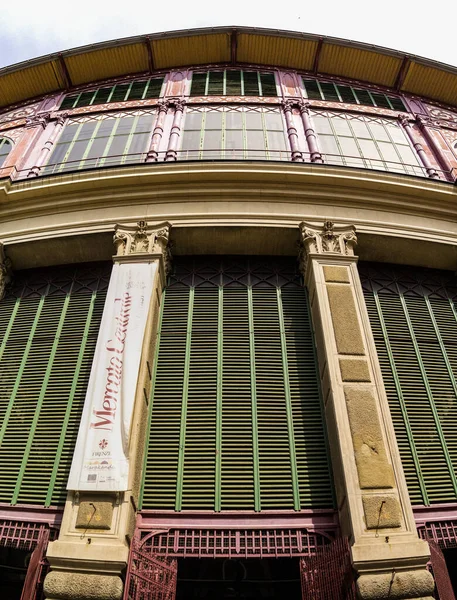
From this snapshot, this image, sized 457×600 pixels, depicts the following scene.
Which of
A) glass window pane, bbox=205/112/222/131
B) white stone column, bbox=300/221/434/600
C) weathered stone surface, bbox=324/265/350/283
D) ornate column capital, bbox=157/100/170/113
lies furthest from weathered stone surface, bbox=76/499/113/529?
ornate column capital, bbox=157/100/170/113

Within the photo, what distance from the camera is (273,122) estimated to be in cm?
1409

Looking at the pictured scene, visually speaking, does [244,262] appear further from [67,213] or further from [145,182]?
[67,213]

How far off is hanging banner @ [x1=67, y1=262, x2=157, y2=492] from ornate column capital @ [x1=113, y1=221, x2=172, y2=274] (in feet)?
0.79

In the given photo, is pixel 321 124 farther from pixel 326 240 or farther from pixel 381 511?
pixel 381 511

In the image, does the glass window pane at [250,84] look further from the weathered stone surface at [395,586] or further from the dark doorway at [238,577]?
the weathered stone surface at [395,586]

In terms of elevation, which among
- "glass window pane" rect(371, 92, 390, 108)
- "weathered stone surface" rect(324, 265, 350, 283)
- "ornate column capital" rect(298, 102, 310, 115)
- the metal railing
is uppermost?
"glass window pane" rect(371, 92, 390, 108)

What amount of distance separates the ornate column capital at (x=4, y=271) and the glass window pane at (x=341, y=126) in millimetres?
10125

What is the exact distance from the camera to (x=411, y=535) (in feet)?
19.6

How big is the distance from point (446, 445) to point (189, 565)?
218 inches

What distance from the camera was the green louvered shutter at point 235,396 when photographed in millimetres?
7203

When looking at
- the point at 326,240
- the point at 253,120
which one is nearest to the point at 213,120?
the point at 253,120

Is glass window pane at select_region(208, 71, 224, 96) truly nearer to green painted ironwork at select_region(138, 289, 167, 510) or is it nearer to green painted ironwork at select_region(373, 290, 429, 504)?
green painted ironwork at select_region(138, 289, 167, 510)

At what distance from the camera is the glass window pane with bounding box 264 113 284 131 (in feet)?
45.4

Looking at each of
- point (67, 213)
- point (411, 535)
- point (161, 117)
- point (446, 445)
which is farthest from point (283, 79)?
point (411, 535)
